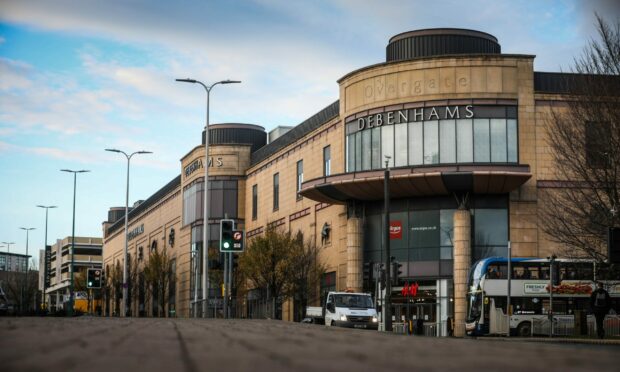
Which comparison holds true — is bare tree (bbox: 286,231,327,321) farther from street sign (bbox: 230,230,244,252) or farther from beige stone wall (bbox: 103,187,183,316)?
beige stone wall (bbox: 103,187,183,316)

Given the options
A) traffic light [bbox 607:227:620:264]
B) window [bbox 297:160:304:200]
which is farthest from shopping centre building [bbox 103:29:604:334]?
traffic light [bbox 607:227:620:264]

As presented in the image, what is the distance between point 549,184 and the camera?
179 ft

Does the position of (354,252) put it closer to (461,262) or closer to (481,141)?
(461,262)

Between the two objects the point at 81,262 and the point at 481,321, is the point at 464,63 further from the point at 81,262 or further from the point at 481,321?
the point at 81,262

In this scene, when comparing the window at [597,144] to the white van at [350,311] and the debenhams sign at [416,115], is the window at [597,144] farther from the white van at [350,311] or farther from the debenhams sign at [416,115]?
the debenhams sign at [416,115]

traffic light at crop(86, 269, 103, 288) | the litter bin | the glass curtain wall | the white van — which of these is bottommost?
the litter bin

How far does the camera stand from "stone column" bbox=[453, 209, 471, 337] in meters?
53.2

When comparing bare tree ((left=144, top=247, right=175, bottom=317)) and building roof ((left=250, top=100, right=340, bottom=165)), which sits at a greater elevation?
building roof ((left=250, top=100, right=340, bottom=165))

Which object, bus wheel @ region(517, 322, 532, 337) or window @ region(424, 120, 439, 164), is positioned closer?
bus wheel @ region(517, 322, 532, 337)

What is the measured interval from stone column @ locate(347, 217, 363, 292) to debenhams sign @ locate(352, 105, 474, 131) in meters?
6.01

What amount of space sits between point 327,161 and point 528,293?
2514cm

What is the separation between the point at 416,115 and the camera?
184 feet

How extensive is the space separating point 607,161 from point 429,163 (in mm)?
19505

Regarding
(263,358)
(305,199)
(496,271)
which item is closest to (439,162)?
(496,271)
